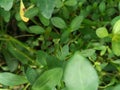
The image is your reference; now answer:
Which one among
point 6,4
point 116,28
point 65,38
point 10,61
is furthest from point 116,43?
point 10,61

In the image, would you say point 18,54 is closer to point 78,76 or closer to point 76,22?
point 76,22

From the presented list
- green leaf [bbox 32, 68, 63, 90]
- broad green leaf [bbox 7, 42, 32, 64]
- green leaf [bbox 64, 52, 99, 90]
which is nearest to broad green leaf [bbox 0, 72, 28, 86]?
green leaf [bbox 32, 68, 63, 90]

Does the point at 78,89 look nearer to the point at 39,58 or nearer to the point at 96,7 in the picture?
the point at 39,58

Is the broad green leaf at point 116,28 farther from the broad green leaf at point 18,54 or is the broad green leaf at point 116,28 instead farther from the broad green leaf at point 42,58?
the broad green leaf at point 18,54

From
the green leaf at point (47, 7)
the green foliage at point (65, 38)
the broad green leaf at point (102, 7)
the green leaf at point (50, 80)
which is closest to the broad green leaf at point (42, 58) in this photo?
the green foliage at point (65, 38)

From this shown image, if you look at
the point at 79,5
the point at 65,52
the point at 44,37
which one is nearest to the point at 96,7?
the point at 79,5

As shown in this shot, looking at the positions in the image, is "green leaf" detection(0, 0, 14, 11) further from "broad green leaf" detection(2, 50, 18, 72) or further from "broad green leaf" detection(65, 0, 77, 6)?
"broad green leaf" detection(2, 50, 18, 72)

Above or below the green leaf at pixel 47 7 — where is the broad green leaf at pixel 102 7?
below
